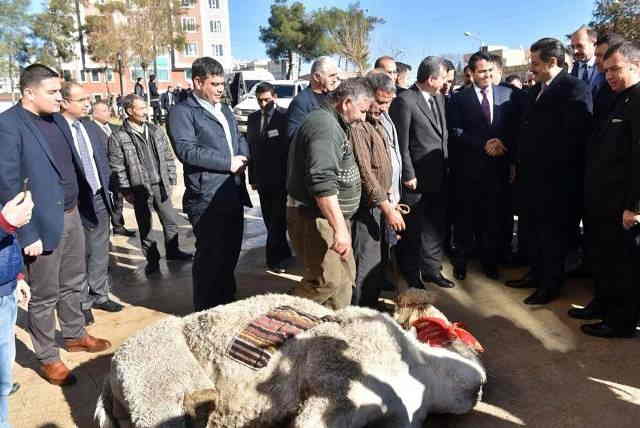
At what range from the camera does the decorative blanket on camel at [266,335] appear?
2.55m

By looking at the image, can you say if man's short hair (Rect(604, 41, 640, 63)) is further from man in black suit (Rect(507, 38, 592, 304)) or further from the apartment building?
the apartment building

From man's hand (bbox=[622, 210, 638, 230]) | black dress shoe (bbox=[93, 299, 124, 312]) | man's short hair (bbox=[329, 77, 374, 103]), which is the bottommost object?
black dress shoe (bbox=[93, 299, 124, 312])

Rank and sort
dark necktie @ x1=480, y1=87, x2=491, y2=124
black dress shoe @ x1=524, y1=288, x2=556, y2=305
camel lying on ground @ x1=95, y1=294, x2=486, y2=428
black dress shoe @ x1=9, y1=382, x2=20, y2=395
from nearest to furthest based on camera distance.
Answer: camel lying on ground @ x1=95, y1=294, x2=486, y2=428 → black dress shoe @ x1=9, y1=382, x2=20, y2=395 → black dress shoe @ x1=524, y1=288, x2=556, y2=305 → dark necktie @ x1=480, y1=87, x2=491, y2=124

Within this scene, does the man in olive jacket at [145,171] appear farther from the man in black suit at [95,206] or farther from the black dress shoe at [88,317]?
the black dress shoe at [88,317]

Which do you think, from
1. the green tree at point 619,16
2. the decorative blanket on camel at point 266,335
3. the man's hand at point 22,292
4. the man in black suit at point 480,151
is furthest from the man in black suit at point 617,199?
the green tree at point 619,16

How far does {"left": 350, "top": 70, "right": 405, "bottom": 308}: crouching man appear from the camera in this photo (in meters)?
4.11

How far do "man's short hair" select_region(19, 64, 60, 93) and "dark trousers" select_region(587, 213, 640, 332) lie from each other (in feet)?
14.6

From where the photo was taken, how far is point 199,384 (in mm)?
2570

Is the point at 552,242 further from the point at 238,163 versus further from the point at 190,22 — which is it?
the point at 190,22

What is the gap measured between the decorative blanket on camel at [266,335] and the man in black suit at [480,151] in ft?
10.4

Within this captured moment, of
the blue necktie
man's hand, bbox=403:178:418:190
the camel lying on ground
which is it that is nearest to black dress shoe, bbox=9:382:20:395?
the camel lying on ground

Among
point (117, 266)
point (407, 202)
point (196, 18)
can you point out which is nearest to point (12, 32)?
point (196, 18)

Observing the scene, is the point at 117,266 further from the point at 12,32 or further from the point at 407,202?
the point at 12,32

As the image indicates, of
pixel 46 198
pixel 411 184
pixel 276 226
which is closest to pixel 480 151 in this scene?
pixel 411 184
